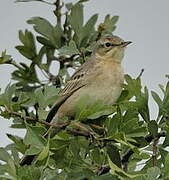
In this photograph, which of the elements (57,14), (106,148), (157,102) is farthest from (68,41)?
(106,148)

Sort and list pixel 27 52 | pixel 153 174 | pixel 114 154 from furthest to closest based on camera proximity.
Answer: pixel 27 52, pixel 114 154, pixel 153 174

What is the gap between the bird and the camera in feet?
12.1

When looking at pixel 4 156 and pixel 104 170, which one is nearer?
pixel 104 170

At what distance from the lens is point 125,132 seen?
2738 mm

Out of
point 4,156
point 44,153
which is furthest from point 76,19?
point 44,153

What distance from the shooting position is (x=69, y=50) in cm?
363

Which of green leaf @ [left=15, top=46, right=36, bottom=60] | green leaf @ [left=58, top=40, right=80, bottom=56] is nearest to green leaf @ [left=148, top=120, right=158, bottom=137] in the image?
green leaf @ [left=58, top=40, right=80, bottom=56]

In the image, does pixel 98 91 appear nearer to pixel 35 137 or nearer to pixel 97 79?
pixel 97 79

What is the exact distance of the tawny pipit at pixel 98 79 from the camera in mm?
3720

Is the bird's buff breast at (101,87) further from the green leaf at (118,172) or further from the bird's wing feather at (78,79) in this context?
the green leaf at (118,172)

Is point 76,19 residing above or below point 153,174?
above

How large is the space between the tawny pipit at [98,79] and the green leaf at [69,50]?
25cm

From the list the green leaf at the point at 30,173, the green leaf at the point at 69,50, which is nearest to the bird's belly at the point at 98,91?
the green leaf at the point at 69,50

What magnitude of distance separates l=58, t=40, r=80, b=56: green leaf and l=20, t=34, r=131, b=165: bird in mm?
222
